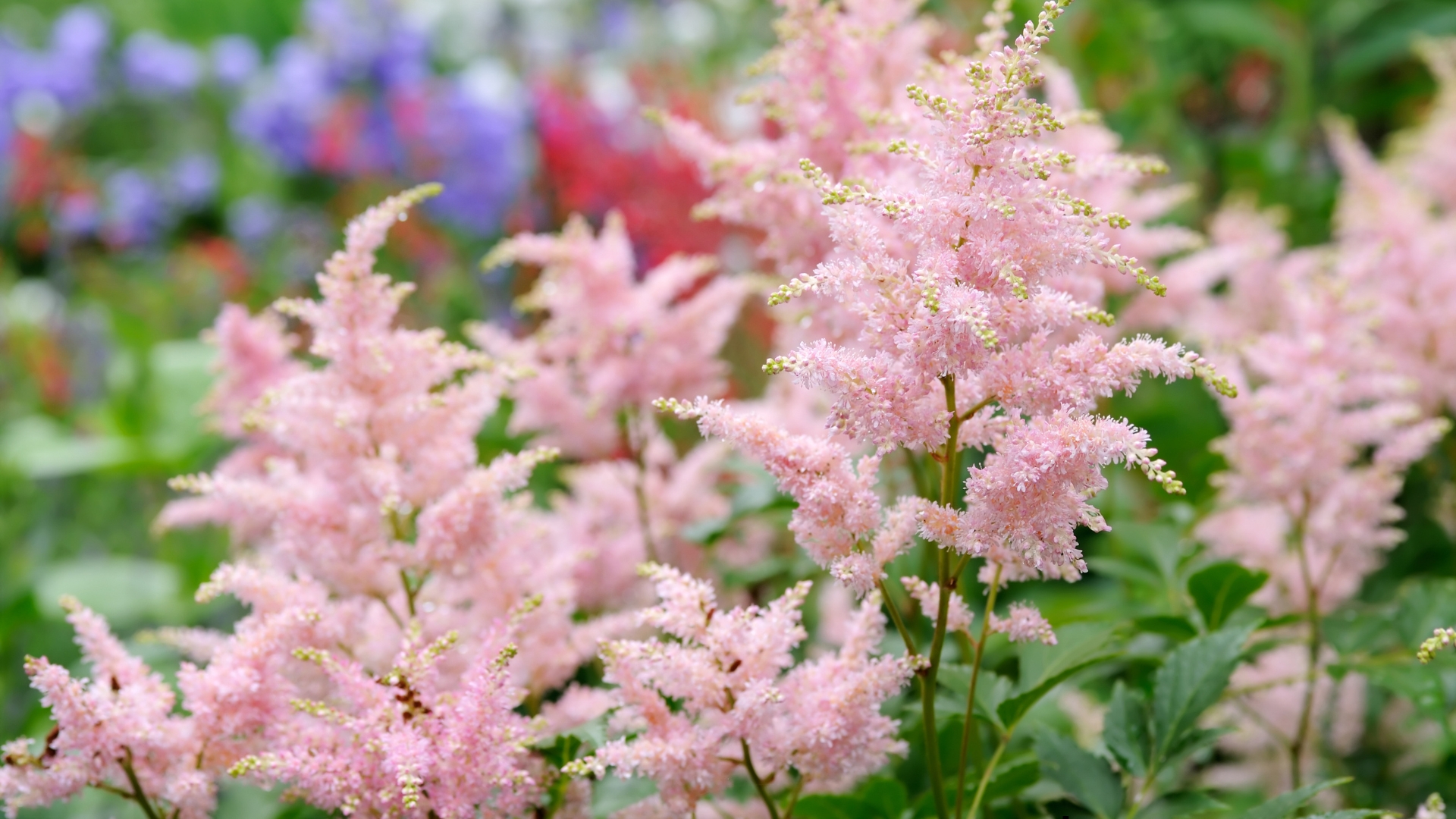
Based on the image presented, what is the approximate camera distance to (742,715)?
856mm

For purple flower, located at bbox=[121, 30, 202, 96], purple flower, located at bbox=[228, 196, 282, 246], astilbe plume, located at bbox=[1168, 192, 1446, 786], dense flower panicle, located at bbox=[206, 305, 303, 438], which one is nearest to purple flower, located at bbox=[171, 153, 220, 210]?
purple flower, located at bbox=[228, 196, 282, 246]

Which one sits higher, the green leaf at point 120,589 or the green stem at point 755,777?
the green leaf at point 120,589

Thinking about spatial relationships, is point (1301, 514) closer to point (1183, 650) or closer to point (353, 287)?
point (1183, 650)

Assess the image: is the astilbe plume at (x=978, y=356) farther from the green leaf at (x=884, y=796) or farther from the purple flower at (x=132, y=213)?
the purple flower at (x=132, y=213)

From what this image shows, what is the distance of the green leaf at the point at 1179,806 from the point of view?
1.02 meters

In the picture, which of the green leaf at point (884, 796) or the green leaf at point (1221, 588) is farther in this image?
the green leaf at point (1221, 588)

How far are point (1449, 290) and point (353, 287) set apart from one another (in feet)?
4.40

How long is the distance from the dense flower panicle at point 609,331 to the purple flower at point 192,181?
3048mm

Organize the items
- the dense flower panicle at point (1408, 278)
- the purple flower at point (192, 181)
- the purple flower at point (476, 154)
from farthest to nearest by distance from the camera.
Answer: the purple flower at point (192, 181), the purple flower at point (476, 154), the dense flower panicle at point (1408, 278)

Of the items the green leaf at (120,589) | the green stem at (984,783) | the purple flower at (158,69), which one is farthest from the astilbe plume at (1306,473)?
the purple flower at (158,69)

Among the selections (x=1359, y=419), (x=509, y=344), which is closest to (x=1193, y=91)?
(x=1359, y=419)

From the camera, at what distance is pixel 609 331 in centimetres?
138

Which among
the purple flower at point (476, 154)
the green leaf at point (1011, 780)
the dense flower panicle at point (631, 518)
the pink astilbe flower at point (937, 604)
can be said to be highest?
the purple flower at point (476, 154)

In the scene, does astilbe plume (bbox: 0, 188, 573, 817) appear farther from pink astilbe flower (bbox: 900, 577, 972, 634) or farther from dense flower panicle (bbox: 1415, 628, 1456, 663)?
dense flower panicle (bbox: 1415, 628, 1456, 663)
